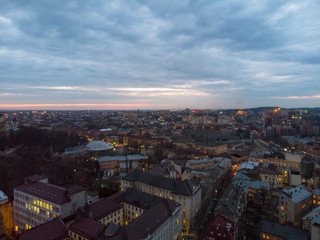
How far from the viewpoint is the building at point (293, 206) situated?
829 inches

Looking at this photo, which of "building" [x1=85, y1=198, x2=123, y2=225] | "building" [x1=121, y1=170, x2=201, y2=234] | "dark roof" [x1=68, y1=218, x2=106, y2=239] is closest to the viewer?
"dark roof" [x1=68, y1=218, x2=106, y2=239]

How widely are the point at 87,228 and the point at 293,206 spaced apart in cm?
A: 1918

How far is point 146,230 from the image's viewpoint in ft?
48.6

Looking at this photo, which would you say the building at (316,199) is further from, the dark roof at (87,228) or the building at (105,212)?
the dark roof at (87,228)

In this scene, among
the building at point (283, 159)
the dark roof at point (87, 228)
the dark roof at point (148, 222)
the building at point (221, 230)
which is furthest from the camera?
the building at point (283, 159)

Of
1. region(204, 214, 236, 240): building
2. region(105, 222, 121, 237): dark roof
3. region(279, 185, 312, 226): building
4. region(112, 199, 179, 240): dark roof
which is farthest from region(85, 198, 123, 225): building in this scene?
region(279, 185, 312, 226): building

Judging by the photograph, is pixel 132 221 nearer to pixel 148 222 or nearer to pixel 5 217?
pixel 148 222

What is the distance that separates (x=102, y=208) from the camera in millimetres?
18203

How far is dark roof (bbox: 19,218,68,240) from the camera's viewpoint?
14094 millimetres

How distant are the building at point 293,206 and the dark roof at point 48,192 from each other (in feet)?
65.1

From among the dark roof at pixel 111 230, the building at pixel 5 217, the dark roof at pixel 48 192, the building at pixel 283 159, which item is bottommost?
the building at pixel 5 217

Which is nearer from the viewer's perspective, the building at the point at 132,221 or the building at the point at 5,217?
the building at the point at 132,221

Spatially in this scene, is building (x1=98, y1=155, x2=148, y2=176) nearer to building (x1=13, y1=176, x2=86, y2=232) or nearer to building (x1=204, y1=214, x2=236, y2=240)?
building (x1=13, y1=176, x2=86, y2=232)

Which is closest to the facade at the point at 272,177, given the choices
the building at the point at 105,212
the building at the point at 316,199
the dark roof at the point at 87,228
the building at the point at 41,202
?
the building at the point at 316,199
